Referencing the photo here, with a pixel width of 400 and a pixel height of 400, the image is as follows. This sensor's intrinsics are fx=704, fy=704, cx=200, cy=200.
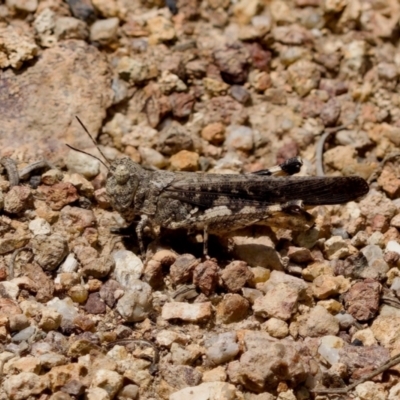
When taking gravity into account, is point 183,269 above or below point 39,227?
below

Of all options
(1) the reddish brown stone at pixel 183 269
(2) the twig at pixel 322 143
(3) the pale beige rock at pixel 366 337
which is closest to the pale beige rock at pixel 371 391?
(3) the pale beige rock at pixel 366 337

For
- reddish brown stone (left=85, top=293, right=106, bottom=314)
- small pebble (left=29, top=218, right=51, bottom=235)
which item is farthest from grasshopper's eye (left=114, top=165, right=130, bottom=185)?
reddish brown stone (left=85, top=293, right=106, bottom=314)

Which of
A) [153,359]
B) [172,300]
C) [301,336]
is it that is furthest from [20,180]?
[301,336]

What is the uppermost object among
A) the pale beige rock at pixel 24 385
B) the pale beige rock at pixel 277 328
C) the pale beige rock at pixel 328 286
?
the pale beige rock at pixel 24 385

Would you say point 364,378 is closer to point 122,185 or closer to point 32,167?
point 122,185

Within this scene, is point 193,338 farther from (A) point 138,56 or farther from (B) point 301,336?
(A) point 138,56

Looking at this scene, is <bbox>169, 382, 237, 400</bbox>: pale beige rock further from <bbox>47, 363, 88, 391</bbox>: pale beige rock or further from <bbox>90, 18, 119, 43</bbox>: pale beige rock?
<bbox>90, 18, 119, 43</bbox>: pale beige rock

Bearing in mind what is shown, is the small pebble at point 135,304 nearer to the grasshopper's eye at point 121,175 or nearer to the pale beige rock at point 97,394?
the pale beige rock at point 97,394

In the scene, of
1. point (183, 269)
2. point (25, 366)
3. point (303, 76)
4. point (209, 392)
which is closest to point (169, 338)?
point (209, 392)
